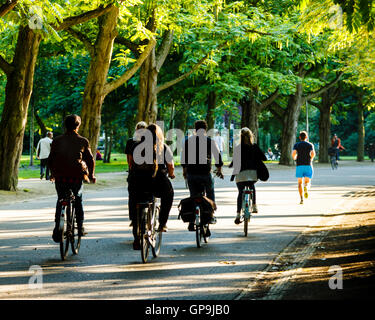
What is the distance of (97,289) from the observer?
7105 mm

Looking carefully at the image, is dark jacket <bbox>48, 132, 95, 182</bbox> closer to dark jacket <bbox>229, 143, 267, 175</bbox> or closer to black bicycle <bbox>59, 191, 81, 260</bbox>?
black bicycle <bbox>59, 191, 81, 260</bbox>

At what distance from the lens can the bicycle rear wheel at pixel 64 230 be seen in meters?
8.91

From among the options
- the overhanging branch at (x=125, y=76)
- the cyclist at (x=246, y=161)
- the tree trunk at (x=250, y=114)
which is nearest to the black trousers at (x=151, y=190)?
the cyclist at (x=246, y=161)

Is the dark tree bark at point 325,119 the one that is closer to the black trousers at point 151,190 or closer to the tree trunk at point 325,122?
the tree trunk at point 325,122

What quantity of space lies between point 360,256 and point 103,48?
1505 centimetres

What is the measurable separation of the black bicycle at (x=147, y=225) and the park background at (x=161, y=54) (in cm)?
380

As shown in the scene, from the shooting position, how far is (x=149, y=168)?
905 centimetres

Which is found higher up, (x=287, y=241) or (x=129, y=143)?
(x=129, y=143)

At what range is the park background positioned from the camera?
13438 mm

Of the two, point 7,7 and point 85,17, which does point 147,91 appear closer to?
point 85,17
